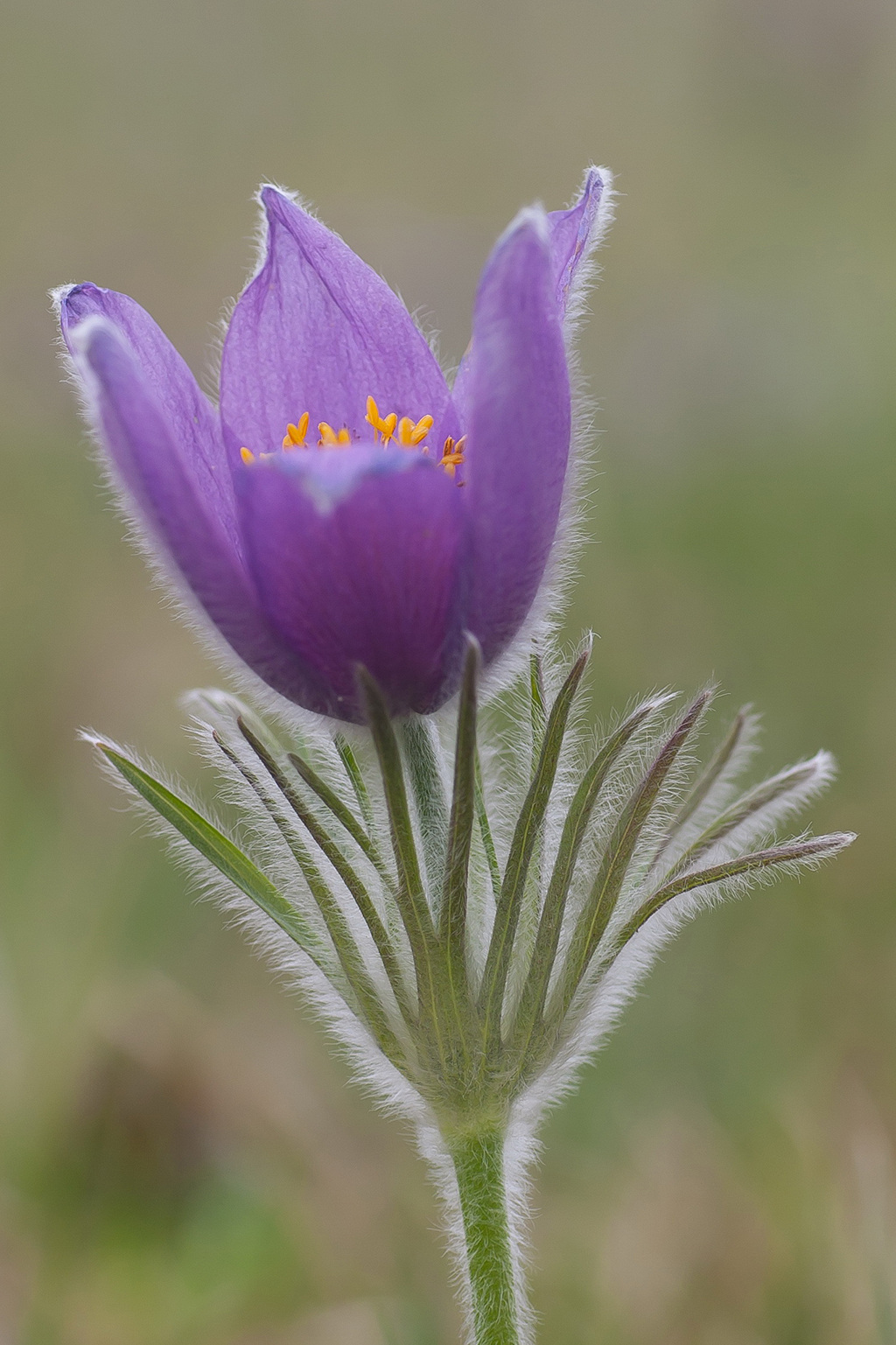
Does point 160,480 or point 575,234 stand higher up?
point 575,234

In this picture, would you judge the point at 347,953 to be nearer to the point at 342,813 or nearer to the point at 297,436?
the point at 342,813

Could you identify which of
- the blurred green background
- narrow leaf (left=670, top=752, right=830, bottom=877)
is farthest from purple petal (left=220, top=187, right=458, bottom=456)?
the blurred green background

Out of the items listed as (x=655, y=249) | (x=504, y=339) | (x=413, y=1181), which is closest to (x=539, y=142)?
(x=655, y=249)

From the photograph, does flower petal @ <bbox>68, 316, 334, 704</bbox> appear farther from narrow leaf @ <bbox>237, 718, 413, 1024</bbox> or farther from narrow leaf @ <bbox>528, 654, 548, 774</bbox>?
narrow leaf @ <bbox>528, 654, 548, 774</bbox>

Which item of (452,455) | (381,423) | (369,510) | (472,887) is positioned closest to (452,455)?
(452,455)

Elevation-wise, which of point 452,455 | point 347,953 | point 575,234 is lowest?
point 347,953
